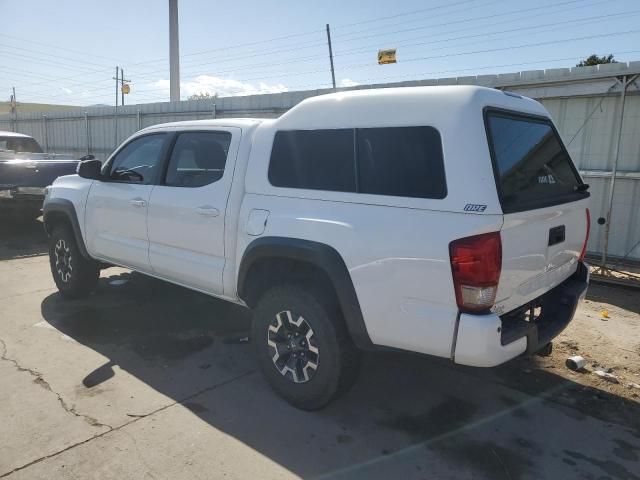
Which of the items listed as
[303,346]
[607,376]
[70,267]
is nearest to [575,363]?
[607,376]

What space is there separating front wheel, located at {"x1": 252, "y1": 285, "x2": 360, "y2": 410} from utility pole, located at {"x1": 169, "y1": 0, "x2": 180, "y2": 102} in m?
18.3

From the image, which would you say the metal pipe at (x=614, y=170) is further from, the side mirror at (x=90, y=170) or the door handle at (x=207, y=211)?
the side mirror at (x=90, y=170)

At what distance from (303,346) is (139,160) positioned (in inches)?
102

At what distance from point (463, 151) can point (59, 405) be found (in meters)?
3.08

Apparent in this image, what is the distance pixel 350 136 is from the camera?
3076 mm

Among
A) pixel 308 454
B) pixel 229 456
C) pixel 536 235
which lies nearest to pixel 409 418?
pixel 308 454

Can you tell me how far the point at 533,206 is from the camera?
2.80 metres

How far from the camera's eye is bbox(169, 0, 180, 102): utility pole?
19.8 meters

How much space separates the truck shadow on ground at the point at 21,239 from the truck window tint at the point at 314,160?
6362 mm

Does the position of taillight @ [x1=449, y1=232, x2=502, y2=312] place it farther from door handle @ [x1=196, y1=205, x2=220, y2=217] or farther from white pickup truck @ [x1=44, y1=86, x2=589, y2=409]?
door handle @ [x1=196, y1=205, x2=220, y2=217]

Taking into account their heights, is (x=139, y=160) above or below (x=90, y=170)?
above

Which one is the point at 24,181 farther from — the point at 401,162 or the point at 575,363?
the point at 575,363

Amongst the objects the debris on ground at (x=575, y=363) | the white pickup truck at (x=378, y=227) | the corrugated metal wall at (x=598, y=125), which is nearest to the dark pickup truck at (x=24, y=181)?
the white pickup truck at (x=378, y=227)

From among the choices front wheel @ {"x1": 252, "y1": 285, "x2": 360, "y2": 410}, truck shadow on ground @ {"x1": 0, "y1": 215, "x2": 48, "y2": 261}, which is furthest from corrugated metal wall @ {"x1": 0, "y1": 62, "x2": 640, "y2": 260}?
truck shadow on ground @ {"x1": 0, "y1": 215, "x2": 48, "y2": 261}
